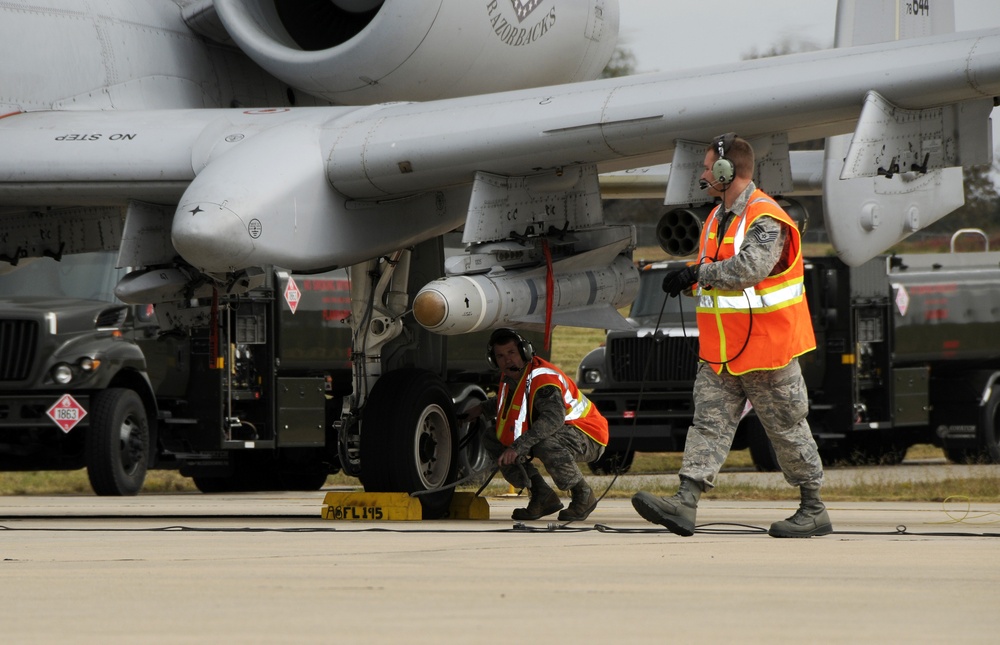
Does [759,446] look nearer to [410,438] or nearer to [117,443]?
[117,443]

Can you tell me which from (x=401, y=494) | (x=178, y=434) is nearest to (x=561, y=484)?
(x=401, y=494)

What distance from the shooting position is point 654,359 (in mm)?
19359

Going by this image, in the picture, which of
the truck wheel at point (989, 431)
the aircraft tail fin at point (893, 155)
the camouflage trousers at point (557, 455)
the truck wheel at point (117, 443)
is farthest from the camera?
the truck wheel at point (989, 431)

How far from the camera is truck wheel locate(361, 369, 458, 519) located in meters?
10.0

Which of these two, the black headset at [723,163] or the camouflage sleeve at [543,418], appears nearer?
the black headset at [723,163]

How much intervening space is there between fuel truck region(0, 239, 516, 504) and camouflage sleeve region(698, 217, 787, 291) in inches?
237

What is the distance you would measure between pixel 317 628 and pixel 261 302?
12528mm

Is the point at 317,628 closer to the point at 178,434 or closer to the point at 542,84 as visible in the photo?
the point at 542,84

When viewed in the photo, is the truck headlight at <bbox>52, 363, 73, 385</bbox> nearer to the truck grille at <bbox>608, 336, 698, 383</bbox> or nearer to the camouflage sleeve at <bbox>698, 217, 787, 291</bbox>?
the truck grille at <bbox>608, 336, 698, 383</bbox>

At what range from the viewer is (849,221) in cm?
936

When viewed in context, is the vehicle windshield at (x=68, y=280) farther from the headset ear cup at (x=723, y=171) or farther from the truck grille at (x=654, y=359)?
the headset ear cup at (x=723, y=171)

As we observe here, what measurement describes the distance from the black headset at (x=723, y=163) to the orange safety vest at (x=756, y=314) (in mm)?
157

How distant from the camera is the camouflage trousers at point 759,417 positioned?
7863mm

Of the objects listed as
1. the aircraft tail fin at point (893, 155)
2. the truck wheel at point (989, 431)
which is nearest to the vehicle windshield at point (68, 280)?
the aircraft tail fin at point (893, 155)
